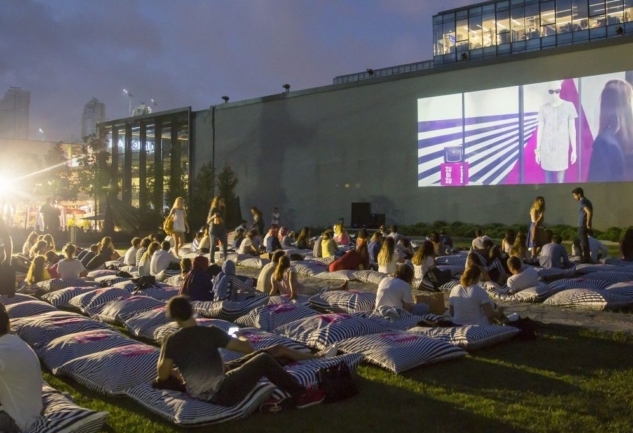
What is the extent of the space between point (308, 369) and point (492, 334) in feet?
8.56

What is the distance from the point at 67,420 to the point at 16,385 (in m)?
0.44

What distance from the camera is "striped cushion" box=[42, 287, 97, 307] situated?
10.8 meters

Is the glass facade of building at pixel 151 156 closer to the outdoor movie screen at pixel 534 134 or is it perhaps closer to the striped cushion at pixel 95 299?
the outdoor movie screen at pixel 534 134

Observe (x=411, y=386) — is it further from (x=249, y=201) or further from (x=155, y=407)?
(x=249, y=201)

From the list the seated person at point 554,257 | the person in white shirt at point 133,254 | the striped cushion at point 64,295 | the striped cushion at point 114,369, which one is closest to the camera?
the striped cushion at point 114,369

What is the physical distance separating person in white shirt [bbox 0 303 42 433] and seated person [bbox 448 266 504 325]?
4.95 metres

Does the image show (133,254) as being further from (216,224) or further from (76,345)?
(76,345)

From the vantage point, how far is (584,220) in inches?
596

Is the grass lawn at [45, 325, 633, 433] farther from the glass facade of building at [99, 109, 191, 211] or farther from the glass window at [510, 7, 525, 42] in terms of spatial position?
the glass window at [510, 7, 525, 42]

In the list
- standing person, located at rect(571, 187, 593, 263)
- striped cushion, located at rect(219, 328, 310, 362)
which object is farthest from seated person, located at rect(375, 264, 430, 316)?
standing person, located at rect(571, 187, 593, 263)

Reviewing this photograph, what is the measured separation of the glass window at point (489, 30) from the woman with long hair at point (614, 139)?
14.4m

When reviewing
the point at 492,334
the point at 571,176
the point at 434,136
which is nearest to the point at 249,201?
the point at 434,136

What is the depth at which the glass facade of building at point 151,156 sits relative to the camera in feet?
141

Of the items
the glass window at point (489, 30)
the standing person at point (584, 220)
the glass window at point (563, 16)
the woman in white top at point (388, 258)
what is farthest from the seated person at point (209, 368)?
the glass window at point (489, 30)
